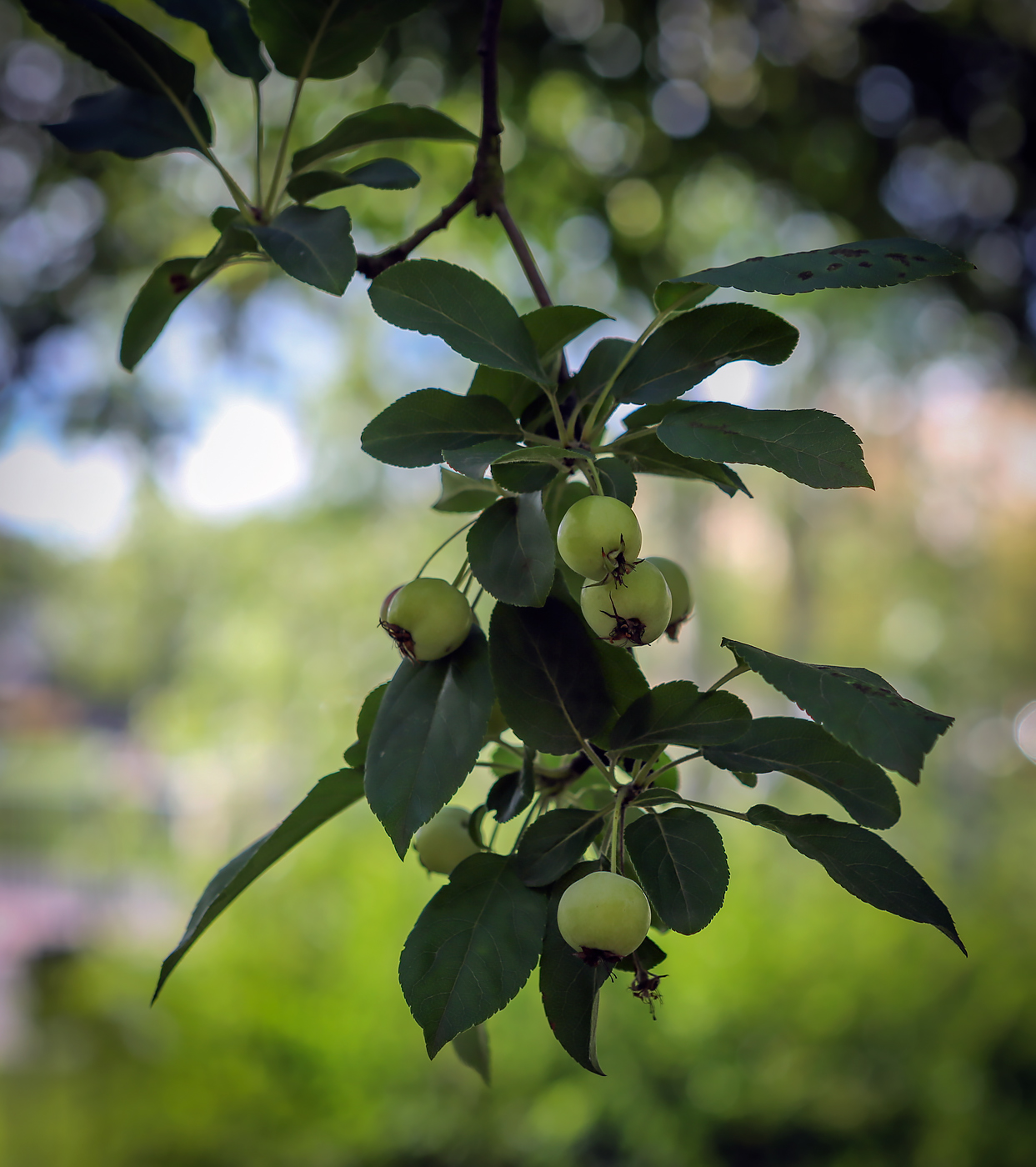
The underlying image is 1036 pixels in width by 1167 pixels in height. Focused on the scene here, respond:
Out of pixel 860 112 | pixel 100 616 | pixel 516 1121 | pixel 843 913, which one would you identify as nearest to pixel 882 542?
pixel 843 913

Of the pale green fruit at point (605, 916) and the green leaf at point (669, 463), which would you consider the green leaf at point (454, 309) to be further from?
the pale green fruit at point (605, 916)

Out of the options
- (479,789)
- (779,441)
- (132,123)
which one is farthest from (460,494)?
(479,789)

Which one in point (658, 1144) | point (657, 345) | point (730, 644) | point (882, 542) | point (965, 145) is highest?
point (882, 542)

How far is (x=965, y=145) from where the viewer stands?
1635 millimetres

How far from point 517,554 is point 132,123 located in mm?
366

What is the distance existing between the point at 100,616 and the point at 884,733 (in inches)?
337

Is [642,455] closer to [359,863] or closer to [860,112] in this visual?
[860,112]

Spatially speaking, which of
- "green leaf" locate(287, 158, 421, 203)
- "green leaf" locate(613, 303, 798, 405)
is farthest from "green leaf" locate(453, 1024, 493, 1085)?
"green leaf" locate(287, 158, 421, 203)

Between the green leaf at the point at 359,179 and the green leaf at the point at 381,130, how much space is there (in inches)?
0.7

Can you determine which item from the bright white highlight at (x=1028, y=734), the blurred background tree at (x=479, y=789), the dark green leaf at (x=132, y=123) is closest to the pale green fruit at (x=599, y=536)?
the dark green leaf at (x=132, y=123)

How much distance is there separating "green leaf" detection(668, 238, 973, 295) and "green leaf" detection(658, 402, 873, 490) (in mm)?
41

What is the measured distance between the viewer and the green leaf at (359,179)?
1.47ft

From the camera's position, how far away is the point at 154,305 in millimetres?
456

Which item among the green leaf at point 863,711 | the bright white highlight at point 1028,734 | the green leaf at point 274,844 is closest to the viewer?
the green leaf at point 863,711
